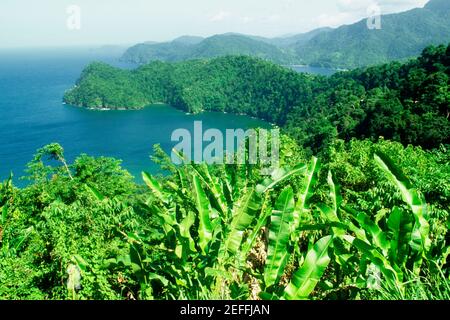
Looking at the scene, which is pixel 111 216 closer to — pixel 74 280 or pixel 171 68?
pixel 74 280

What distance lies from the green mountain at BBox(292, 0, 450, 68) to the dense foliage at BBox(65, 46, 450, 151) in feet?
233

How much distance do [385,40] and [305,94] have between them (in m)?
115

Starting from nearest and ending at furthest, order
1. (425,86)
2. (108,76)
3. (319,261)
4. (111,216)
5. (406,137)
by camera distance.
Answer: (319,261) → (111,216) → (406,137) → (425,86) → (108,76)

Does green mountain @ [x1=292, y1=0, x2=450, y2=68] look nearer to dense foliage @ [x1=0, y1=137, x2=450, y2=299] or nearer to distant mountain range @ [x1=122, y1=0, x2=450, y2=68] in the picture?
distant mountain range @ [x1=122, y1=0, x2=450, y2=68]

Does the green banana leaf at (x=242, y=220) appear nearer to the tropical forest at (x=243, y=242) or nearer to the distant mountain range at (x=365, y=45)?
the tropical forest at (x=243, y=242)

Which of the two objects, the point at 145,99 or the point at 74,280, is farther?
the point at 145,99

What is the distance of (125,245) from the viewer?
4.18m

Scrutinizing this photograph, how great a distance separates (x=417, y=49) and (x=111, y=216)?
17658 centimetres

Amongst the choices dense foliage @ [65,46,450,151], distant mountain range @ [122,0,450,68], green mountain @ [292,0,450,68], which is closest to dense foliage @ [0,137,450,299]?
dense foliage @ [65,46,450,151]

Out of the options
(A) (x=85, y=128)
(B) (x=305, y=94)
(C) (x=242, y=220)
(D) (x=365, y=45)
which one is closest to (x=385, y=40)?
(D) (x=365, y=45)

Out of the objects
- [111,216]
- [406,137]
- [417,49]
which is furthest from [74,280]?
[417,49]

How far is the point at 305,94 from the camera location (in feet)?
242

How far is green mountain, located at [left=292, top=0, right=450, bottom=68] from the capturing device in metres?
154

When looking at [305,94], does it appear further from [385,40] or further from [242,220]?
[385,40]
